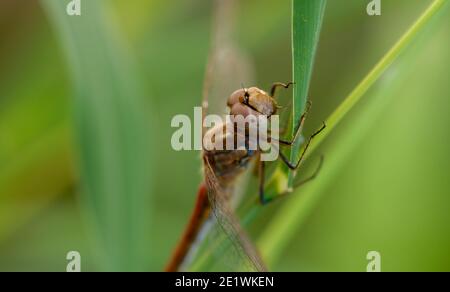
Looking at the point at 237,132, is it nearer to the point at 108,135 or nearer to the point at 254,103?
the point at 254,103

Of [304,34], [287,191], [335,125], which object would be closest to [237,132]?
[287,191]

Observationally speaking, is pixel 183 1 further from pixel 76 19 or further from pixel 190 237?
pixel 190 237

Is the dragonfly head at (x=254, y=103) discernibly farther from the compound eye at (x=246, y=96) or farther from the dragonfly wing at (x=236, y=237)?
the dragonfly wing at (x=236, y=237)

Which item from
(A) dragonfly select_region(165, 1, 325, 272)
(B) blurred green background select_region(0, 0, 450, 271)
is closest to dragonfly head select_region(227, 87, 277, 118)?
(A) dragonfly select_region(165, 1, 325, 272)

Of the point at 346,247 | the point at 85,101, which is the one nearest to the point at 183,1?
the point at 85,101

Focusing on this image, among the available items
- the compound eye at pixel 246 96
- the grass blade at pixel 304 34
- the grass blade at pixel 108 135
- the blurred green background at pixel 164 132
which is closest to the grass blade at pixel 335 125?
the blurred green background at pixel 164 132
